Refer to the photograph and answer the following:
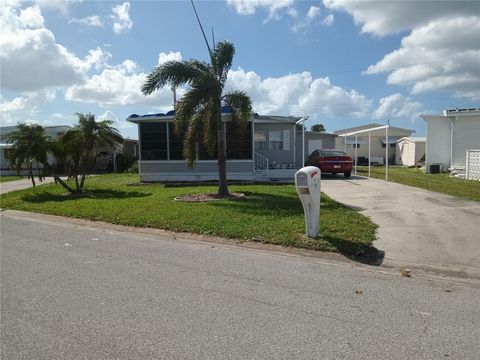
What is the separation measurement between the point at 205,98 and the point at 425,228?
7.93 metres

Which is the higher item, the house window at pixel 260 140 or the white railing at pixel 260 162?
the house window at pixel 260 140

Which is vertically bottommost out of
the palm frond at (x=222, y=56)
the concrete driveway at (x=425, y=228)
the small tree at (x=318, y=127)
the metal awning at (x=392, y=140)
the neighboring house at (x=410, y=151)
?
the concrete driveway at (x=425, y=228)

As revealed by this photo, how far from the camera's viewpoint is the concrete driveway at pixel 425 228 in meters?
6.18

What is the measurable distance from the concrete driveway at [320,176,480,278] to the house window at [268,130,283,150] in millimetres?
8033

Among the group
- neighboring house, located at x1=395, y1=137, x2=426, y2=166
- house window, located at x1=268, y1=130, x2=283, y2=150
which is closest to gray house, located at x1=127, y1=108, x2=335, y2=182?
house window, located at x1=268, y1=130, x2=283, y2=150

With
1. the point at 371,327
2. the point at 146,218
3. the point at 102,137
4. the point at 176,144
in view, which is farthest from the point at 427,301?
the point at 176,144

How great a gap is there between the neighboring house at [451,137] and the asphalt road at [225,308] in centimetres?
2119

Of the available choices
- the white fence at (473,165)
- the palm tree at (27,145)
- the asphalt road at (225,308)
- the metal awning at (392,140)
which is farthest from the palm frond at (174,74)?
the metal awning at (392,140)

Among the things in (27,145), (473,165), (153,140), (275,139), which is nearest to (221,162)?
(153,140)

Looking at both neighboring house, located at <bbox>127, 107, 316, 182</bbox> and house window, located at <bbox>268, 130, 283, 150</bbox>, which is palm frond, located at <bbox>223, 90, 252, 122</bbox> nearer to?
neighboring house, located at <bbox>127, 107, 316, 182</bbox>

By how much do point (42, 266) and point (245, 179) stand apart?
530 inches

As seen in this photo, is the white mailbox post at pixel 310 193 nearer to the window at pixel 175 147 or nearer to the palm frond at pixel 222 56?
the palm frond at pixel 222 56

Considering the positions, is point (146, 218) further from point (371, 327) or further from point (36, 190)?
point (36, 190)

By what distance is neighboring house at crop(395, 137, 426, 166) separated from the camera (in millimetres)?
Answer: 35656
